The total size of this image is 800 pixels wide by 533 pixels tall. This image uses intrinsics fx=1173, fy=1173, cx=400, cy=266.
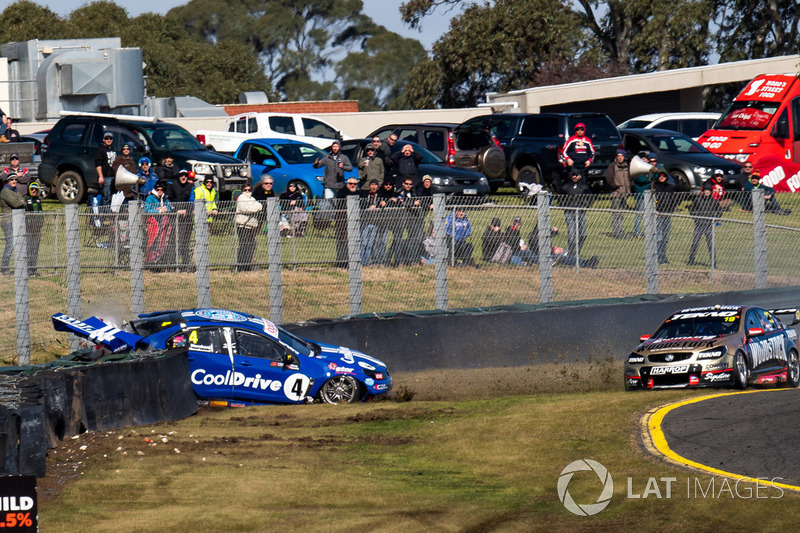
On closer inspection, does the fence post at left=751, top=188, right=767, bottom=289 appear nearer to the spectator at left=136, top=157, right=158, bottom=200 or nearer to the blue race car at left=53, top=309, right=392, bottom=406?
the blue race car at left=53, top=309, right=392, bottom=406

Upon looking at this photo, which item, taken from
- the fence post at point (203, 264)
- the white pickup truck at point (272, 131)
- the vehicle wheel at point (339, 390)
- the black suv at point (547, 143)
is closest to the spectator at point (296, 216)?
the fence post at point (203, 264)

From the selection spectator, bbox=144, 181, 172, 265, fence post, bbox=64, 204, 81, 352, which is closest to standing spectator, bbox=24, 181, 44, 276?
fence post, bbox=64, 204, 81, 352

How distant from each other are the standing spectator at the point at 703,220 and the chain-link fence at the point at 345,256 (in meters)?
0.02

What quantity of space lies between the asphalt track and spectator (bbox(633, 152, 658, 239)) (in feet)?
17.3

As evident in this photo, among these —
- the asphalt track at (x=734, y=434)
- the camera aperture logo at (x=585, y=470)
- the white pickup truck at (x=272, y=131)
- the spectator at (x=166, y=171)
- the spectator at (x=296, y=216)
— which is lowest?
the camera aperture logo at (x=585, y=470)

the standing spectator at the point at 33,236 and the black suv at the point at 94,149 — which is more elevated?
the black suv at the point at 94,149

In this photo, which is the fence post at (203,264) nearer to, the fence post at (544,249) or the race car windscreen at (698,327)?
the fence post at (544,249)

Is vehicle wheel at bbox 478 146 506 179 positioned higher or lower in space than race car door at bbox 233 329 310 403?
higher

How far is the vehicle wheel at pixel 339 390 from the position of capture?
602 inches

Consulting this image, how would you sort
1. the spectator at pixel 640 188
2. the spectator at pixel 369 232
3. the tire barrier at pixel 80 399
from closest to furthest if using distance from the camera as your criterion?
the tire barrier at pixel 80 399
the spectator at pixel 369 232
the spectator at pixel 640 188

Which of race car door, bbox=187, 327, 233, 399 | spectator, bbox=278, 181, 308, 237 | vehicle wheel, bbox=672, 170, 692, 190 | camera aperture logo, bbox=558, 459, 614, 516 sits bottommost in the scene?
camera aperture logo, bbox=558, 459, 614, 516

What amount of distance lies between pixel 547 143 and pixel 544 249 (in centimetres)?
885

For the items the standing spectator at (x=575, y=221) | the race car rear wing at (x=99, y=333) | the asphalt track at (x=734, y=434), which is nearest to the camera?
the asphalt track at (x=734, y=434)

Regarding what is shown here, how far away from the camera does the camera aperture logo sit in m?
9.53
